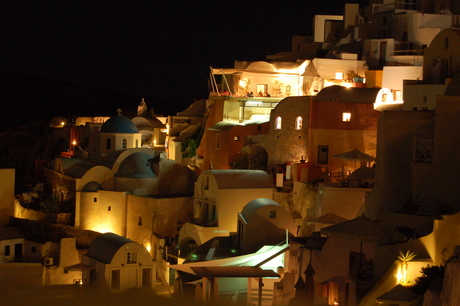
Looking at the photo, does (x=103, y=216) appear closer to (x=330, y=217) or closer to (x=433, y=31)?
(x=330, y=217)

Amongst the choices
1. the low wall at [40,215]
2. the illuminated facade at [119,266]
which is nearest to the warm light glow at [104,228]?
the low wall at [40,215]

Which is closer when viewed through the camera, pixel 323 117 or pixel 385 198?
pixel 385 198

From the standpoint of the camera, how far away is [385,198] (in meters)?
21.1

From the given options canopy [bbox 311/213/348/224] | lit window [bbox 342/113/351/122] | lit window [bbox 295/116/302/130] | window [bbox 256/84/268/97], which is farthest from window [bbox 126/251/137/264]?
window [bbox 256/84/268/97]

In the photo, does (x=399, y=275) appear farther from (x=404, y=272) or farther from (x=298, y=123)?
(x=298, y=123)

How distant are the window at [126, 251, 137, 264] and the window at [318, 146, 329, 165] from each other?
33.7 ft

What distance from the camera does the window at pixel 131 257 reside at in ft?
95.7

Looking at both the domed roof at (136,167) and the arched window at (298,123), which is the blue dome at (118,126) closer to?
the domed roof at (136,167)

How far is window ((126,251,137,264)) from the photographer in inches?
1148

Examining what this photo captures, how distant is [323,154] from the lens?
32.3 metres

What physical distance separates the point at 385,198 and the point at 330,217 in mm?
3906

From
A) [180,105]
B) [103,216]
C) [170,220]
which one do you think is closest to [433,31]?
[170,220]

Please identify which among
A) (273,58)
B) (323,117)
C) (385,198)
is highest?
(273,58)

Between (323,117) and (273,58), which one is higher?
(273,58)
